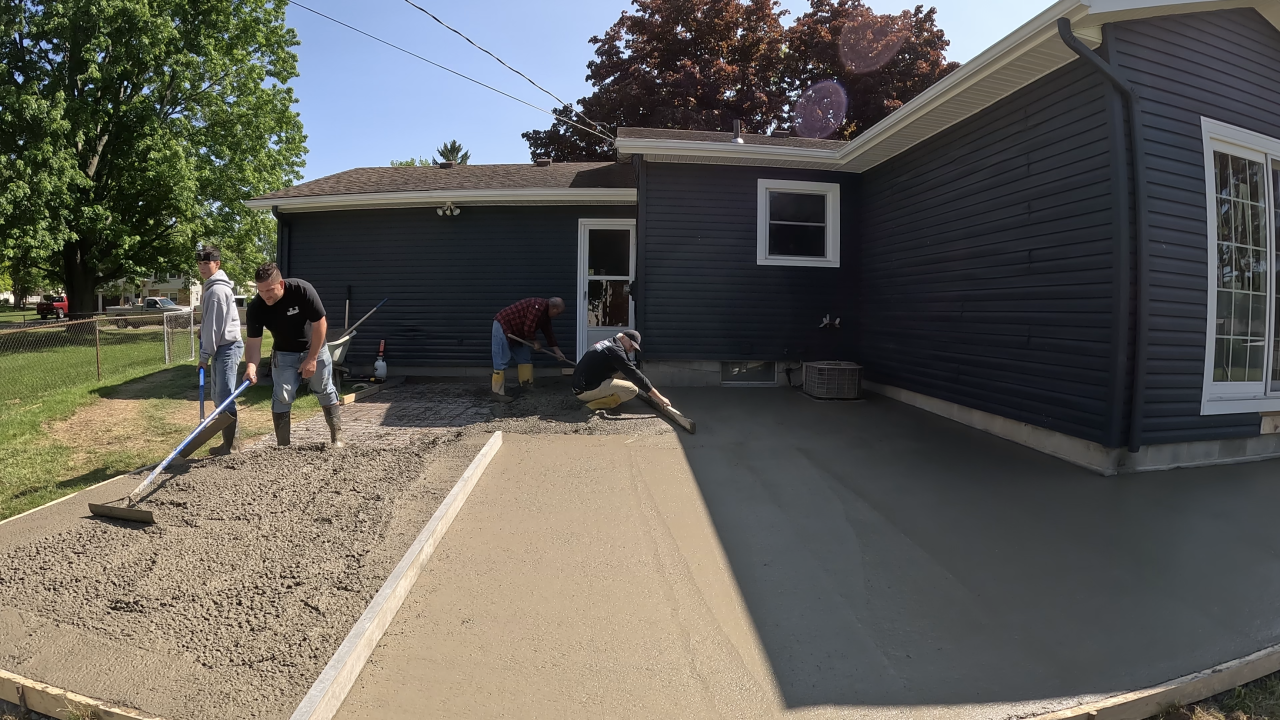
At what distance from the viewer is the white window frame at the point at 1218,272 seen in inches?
194

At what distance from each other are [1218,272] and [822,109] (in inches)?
758

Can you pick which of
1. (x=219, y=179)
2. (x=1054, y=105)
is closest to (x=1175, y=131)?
(x=1054, y=105)

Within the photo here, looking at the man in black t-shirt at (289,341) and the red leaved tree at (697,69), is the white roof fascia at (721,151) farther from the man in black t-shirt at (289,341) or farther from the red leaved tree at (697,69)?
the red leaved tree at (697,69)

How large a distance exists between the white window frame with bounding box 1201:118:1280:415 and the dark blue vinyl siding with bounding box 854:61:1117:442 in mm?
1056

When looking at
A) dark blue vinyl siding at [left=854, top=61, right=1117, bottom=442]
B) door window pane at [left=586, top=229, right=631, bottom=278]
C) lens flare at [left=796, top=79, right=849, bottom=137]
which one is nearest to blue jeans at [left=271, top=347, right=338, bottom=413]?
door window pane at [left=586, top=229, right=631, bottom=278]

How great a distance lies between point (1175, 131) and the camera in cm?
483

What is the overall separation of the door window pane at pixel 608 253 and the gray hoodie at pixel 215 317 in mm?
5390

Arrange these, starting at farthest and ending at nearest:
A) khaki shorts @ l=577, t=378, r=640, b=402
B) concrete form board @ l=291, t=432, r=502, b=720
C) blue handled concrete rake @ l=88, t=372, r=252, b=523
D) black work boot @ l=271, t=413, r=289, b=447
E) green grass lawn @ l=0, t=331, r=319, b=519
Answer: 1. khaki shorts @ l=577, t=378, r=640, b=402
2. black work boot @ l=271, t=413, r=289, b=447
3. green grass lawn @ l=0, t=331, r=319, b=519
4. blue handled concrete rake @ l=88, t=372, r=252, b=523
5. concrete form board @ l=291, t=432, r=502, b=720

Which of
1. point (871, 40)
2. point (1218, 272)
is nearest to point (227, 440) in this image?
point (1218, 272)

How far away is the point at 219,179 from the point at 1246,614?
903 inches

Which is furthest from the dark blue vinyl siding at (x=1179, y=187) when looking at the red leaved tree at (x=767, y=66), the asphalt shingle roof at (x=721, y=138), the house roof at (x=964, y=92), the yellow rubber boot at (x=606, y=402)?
the red leaved tree at (x=767, y=66)

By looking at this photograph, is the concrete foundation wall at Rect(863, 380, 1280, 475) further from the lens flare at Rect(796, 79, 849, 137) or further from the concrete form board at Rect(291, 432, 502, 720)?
the lens flare at Rect(796, 79, 849, 137)

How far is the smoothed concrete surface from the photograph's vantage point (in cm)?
251

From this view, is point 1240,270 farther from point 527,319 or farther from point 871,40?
point 871,40
